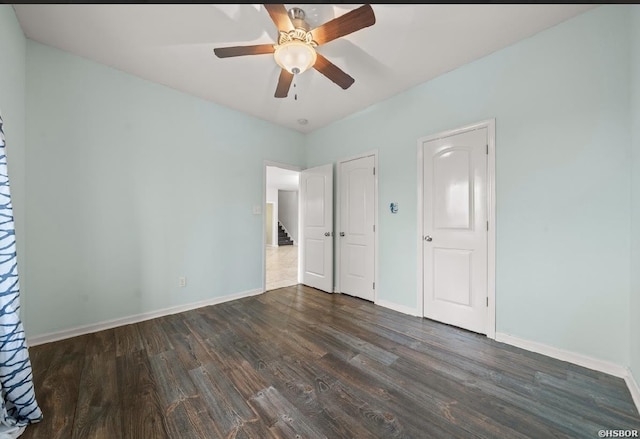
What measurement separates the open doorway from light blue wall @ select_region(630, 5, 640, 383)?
5.02 m

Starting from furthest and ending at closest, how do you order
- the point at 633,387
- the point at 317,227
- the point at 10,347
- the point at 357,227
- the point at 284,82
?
the point at 317,227 → the point at 357,227 → the point at 284,82 → the point at 633,387 → the point at 10,347

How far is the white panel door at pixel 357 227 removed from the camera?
342 centimetres

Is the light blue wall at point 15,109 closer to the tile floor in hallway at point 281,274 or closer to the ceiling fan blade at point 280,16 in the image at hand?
the ceiling fan blade at point 280,16

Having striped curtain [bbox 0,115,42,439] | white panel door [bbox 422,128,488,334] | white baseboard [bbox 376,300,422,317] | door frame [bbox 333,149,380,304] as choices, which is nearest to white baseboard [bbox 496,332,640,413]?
white panel door [bbox 422,128,488,334]

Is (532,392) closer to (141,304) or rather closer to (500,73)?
(500,73)

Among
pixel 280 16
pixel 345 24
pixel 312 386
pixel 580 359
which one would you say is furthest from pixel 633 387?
pixel 280 16

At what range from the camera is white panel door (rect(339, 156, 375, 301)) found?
342 centimetres

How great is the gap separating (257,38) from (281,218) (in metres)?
9.86

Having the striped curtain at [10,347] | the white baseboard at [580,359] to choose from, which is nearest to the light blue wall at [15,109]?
the striped curtain at [10,347]

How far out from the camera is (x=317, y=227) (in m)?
4.09

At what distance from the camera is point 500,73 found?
2.32 meters

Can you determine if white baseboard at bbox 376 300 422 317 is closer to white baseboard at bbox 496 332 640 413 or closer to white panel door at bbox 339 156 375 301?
white panel door at bbox 339 156 375 301

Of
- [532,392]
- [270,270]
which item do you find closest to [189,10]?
[532,392]

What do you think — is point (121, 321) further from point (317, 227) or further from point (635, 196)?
point (635, 196)
